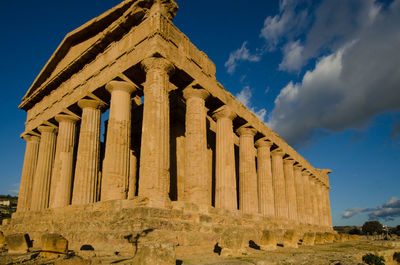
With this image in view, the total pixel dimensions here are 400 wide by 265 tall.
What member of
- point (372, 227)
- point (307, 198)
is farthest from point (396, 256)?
point (372, 227)

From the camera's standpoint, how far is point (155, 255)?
205 inches

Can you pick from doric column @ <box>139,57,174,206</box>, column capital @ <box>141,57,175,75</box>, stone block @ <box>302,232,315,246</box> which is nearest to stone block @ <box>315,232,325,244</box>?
stone block @ <box>302,232,315,246</box>

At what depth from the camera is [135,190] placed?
19297 mm

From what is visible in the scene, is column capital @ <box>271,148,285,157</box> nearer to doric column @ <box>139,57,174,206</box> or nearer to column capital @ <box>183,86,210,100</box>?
column capital @ <box>183,86,210,100</box>

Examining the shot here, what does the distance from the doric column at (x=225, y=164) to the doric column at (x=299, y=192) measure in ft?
51.4

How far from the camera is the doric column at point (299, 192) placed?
29413 mm

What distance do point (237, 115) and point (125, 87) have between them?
25.7 ft

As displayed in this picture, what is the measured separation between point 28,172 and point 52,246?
15.6 m

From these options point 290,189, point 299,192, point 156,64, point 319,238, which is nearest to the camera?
point 156,64

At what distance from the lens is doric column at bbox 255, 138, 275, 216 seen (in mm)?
21906

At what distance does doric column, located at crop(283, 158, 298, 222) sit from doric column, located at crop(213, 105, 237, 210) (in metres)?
12.3

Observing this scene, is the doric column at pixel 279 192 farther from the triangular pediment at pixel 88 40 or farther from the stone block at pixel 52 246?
the stone block at pixel 52 246

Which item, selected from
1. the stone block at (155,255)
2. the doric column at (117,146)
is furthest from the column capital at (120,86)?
the stone block at (155,255)

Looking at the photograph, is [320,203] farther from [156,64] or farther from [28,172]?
[28,172]
